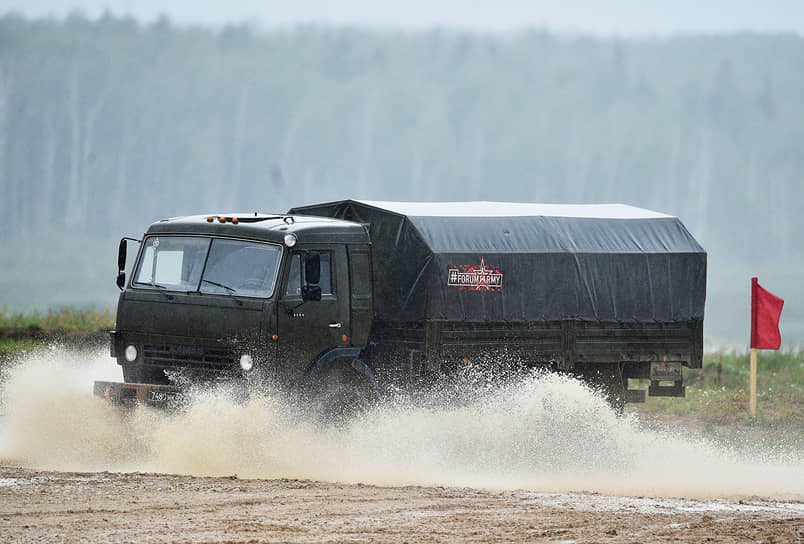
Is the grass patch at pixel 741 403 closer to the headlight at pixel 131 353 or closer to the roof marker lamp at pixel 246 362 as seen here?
the roof marker lamp at pixel 246 362

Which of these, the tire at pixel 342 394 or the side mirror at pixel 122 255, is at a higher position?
the side mirror at pixel 122 255

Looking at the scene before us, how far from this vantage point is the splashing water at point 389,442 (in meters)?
13.7

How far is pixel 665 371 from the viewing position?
56.9 ft

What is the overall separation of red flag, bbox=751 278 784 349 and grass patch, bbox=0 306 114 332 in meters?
16.8

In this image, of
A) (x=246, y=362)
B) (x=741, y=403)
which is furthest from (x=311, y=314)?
(x=741, y=403)

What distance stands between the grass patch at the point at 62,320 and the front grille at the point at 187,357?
17.7 meters

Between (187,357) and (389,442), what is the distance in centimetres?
257

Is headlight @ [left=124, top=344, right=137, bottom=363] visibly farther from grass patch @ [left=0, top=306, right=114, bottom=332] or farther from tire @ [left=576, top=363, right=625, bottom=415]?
grass patch @ [left=0, top=306, right=114, bottom=332]

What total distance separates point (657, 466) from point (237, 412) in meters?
5.74

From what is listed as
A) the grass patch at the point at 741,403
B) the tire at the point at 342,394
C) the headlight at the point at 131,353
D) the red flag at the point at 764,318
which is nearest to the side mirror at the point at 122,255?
the headlight at the point at 131,353

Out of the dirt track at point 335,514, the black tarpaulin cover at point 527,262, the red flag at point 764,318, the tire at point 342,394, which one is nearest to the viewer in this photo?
the dirt track at point 335,514

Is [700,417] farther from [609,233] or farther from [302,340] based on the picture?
[302,340]

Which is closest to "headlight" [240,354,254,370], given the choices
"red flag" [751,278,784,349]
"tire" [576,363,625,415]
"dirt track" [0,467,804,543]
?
"dirt track" [0,467,804,543]

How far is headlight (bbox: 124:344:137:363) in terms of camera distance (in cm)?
1438
